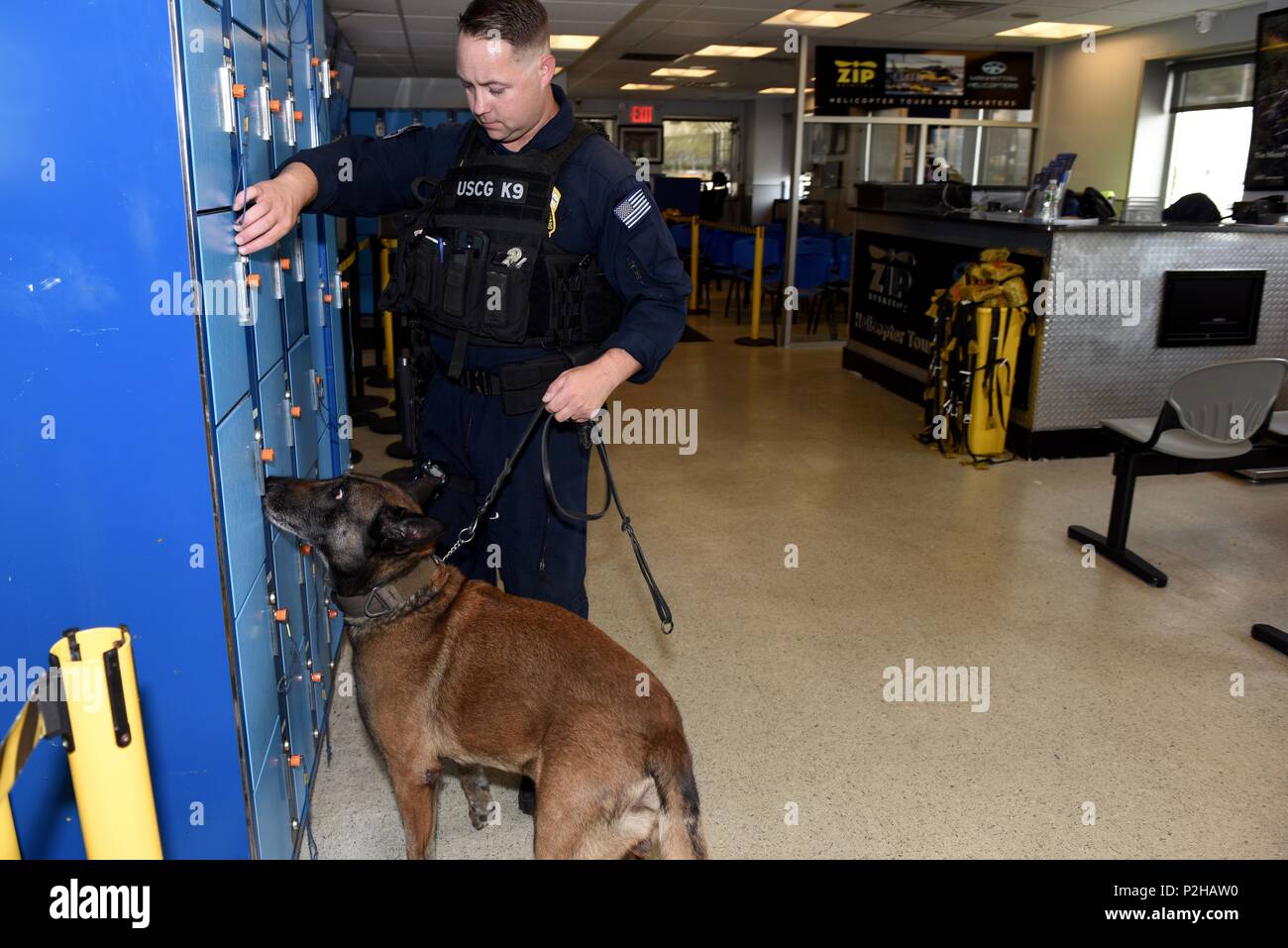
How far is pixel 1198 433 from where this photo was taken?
3.78 meters

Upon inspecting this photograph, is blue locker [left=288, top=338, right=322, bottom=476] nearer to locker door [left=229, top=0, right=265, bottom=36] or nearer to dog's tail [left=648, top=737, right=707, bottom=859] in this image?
locker door [left=229, top=0, right=265, bottom=36]

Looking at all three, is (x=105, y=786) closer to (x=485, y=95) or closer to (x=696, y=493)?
(x=485, y=95)

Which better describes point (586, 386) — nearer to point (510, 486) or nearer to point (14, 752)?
point (510, 486)

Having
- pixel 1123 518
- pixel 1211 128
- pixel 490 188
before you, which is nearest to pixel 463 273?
pixel 490 188

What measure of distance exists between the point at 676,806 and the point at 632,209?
1.25 m

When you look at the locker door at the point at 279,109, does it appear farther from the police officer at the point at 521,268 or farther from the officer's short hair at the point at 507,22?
the officer's short hair at the point at 507,22

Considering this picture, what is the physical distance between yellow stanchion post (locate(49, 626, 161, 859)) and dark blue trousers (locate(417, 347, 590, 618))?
1212mm

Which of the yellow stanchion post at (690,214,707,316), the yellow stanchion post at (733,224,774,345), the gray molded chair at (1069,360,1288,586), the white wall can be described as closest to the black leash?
the gray molded chair at (1069,360,1288,586)

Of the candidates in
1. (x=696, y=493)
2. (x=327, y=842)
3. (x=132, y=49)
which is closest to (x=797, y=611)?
(x=696, y=493)

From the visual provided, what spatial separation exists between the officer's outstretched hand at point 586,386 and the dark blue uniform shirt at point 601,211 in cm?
7

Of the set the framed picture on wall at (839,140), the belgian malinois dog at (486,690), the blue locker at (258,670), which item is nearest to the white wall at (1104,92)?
the framed picture on wall at (839,140)
